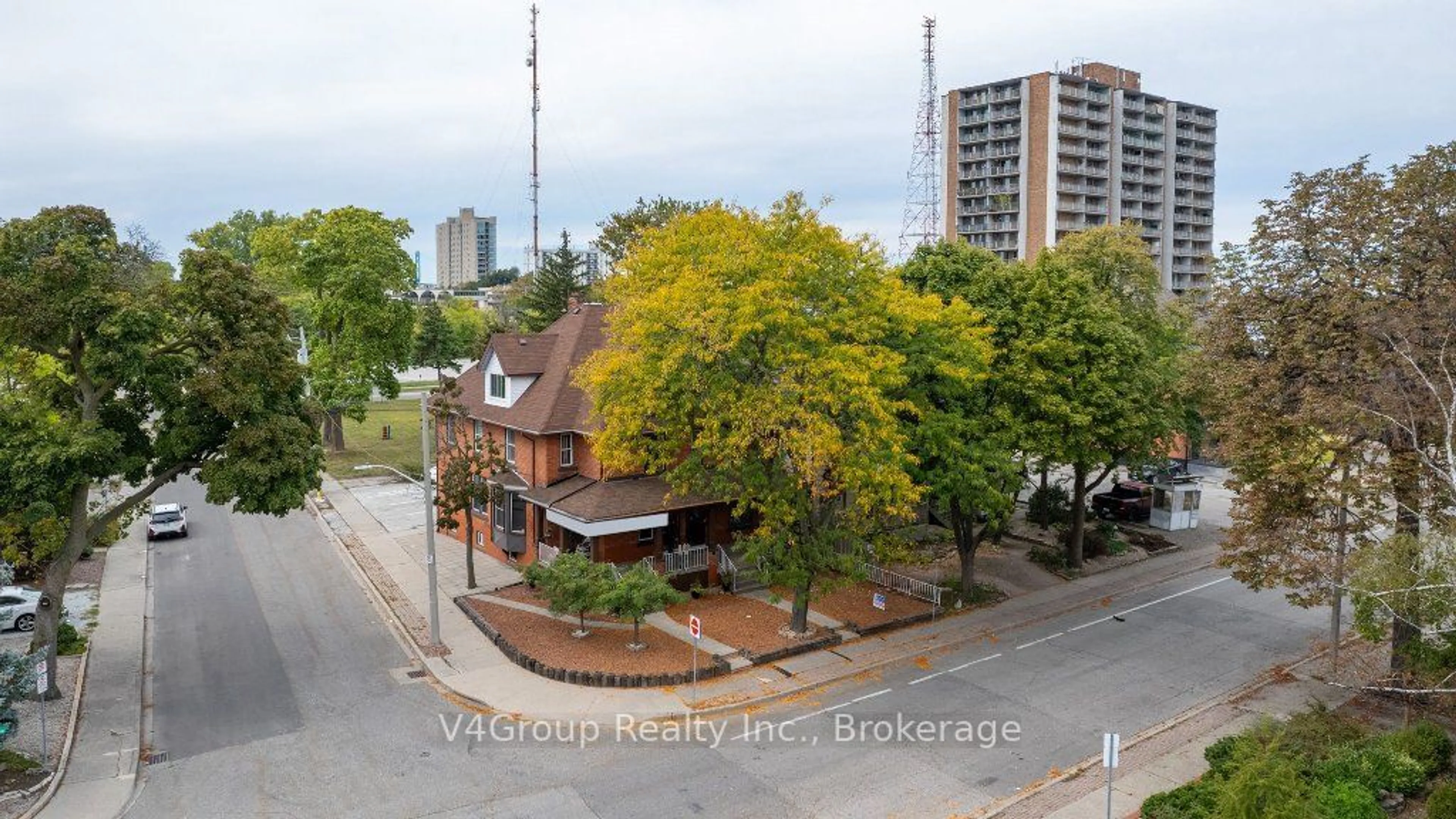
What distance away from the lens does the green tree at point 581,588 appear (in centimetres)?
2294

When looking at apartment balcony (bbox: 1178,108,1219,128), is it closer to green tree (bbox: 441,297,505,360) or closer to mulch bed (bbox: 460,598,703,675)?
green tree (bbox: 441,297,505,360)

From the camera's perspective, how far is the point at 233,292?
20.8 meters

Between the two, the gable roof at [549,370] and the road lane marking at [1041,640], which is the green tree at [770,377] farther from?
the gable roof at [549,370]

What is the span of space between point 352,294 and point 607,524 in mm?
27023

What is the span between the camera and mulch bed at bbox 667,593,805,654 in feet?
80.5

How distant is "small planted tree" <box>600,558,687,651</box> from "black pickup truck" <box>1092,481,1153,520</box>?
25.4 metres

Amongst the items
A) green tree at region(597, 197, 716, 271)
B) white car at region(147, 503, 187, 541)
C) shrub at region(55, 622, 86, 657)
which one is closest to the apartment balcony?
green tree at region(597, 197, 716, 271)

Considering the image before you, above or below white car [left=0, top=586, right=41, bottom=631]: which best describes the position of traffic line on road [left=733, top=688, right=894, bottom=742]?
below

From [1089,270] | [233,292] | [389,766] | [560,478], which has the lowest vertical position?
[389,766]

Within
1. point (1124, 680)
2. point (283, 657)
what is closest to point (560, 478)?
point (283, 657)

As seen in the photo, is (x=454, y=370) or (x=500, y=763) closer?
(x=500, y=763)

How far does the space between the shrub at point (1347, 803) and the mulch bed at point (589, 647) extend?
12.9 m

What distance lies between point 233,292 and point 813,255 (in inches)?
528

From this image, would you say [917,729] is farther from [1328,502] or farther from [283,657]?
[283,657]
